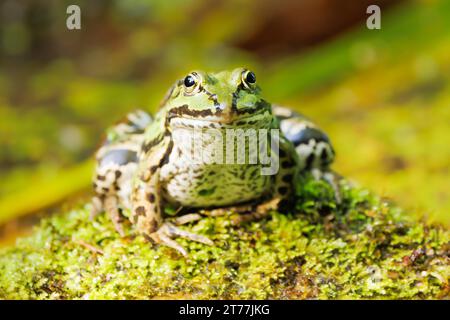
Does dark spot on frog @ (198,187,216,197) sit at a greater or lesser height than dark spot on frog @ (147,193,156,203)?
greater

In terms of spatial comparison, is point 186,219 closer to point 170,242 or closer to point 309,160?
point 170,242

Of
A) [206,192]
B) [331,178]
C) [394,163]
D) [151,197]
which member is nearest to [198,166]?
[206,192]

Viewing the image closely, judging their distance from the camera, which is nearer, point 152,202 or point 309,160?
point 152,202

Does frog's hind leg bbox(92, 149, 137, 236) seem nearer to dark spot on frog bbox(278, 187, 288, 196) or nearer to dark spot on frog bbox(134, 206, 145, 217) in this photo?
dark spot on frog bbox(134, 206, 145, 217)

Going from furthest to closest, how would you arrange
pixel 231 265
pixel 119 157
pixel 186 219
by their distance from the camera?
pixel 119 157 → pixel 186 219 → pixel 231 265

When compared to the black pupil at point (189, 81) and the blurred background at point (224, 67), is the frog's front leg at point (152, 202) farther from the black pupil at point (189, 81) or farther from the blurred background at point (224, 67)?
the blurred background at point (224, 67)

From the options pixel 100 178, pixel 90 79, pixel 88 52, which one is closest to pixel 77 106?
pixel 90 79

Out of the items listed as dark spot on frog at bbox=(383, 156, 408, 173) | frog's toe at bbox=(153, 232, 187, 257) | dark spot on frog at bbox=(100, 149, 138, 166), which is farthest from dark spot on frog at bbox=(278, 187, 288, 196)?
dark spot on frog at bbox=(383, 156, 408, 173)

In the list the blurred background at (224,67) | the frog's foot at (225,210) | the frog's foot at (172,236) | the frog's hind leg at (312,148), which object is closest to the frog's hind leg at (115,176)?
the frog's foot at (172,236)
